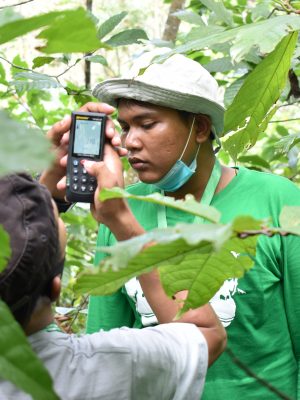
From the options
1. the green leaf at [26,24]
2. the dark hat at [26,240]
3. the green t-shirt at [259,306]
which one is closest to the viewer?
the green leaf at [26,24]

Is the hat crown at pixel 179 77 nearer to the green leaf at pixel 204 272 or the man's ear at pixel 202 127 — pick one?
the man's ear at pixel 202 127

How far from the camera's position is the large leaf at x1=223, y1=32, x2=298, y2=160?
1.21 meters

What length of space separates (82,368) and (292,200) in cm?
104

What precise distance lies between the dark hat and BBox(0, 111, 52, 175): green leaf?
0.52 meters

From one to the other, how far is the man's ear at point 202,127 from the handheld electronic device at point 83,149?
16.3 inches

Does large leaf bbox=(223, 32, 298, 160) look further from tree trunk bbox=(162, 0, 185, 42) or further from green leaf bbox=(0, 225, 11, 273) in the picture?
tree trunk bbox=(162, 0, 185, 42)

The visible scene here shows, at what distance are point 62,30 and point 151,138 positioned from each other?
1386mm

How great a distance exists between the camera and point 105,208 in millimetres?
1461

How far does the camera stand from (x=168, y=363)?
3.64 ft

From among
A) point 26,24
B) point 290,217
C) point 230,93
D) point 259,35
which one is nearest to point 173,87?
point 230,93

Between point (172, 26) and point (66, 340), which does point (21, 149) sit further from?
point (172, 26)

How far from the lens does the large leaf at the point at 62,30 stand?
57 cm

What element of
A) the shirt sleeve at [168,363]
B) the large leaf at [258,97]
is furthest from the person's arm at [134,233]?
the large leaf at [258,97]

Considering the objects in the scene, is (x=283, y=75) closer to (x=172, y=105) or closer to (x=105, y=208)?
(x=105, y=208)
